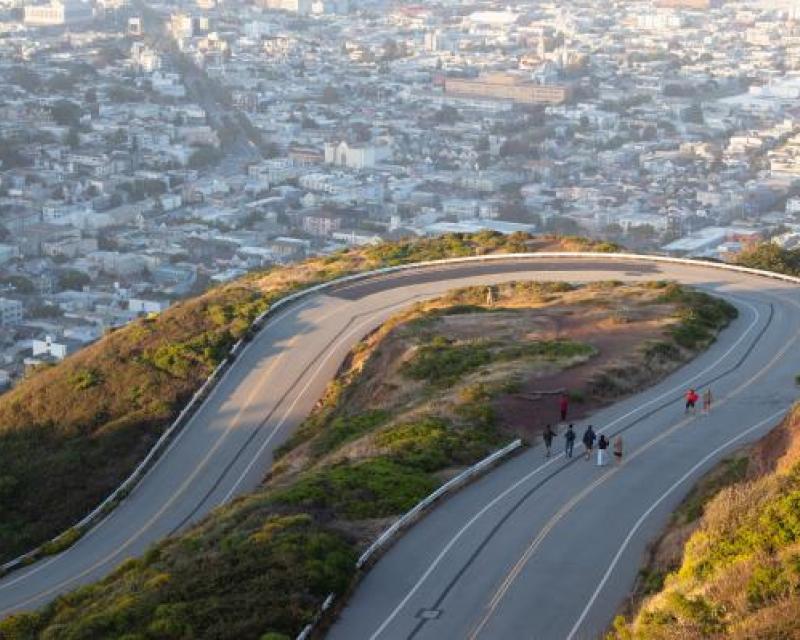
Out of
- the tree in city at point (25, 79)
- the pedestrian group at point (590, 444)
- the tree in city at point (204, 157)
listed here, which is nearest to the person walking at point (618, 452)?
the pedestrian group at point (590, 444)

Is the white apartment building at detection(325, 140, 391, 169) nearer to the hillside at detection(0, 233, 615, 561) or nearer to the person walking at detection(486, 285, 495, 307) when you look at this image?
the hillside at detection(0, 233, 615, 561)

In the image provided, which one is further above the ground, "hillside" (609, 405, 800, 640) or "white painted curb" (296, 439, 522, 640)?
"hillside" (609, 405, 800, 640)

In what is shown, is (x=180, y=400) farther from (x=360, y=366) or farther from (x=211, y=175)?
(x=211, y=175)

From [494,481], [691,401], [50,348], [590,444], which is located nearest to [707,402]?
[691,401]

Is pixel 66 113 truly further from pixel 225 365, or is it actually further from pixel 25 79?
pixel 225 365

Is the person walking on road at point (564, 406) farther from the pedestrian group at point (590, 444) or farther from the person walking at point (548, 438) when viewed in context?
the person walking at point (548, 438)

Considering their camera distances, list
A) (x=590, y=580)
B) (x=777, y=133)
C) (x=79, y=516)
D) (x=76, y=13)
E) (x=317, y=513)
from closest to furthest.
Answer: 1. (x=590, y=580)
2. (x=317, y=513)
3. (x=79, y=516)
4. (x=777, y=133)
5. (x=76, y=13)

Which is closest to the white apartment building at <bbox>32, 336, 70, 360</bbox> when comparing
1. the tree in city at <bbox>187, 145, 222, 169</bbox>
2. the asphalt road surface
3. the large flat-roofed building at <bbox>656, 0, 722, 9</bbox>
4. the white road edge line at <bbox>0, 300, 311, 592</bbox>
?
the asphalt road surface

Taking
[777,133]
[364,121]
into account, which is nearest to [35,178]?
[364,121]
